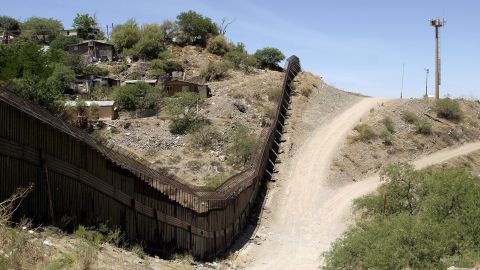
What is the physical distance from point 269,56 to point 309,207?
172 ft

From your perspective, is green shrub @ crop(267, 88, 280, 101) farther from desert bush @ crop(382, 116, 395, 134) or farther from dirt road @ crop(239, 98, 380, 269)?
desert bush @ crop(382, 116, 395, 134)

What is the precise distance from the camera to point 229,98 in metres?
58.8

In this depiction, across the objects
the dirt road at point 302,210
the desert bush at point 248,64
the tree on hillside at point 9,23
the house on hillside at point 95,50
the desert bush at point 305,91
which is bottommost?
the dirt road at point 302,210

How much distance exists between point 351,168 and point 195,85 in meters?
25.7

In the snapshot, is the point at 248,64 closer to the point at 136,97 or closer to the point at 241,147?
the point at 136,97

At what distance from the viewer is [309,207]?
1487 inches

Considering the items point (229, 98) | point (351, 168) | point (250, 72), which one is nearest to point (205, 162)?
point (351, 168)

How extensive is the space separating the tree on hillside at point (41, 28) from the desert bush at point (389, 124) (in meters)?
71.2

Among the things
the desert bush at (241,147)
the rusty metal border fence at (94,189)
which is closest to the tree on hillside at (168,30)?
the desert bush at (241,147)

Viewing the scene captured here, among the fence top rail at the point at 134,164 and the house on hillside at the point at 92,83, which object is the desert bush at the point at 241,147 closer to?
the fence top rail at the point at 134,164

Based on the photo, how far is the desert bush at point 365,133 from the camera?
51125mm

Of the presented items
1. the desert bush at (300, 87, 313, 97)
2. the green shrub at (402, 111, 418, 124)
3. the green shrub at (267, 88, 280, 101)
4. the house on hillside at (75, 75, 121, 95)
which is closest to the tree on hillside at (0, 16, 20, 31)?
the house on hillside at (75, 75, 121, 95)

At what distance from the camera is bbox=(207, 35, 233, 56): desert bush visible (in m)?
88.4

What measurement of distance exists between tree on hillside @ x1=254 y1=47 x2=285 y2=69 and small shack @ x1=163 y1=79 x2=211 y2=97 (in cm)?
2269
